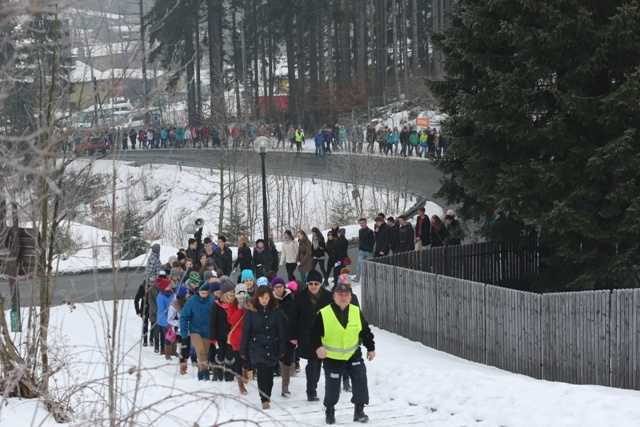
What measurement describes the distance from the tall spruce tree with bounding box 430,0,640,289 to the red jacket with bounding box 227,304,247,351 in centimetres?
617

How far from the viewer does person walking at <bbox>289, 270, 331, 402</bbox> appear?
42.8ft

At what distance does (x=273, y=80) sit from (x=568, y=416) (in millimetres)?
66564

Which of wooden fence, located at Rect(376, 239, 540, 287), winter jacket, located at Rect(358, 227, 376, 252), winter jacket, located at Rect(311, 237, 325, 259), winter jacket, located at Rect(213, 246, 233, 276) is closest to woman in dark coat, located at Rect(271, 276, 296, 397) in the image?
wooden fence, located at Rect(376, 239, 540, 287)

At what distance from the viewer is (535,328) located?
49.3 ft

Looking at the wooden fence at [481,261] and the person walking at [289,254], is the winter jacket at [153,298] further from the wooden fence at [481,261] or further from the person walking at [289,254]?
the person walking at [289,254]

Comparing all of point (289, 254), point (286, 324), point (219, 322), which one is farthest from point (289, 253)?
point (286, 324)

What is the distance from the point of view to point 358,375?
1175 centimetres

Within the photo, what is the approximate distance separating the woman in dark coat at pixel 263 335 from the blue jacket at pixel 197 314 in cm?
206

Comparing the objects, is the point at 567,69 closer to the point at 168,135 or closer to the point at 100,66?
the point at 100,66

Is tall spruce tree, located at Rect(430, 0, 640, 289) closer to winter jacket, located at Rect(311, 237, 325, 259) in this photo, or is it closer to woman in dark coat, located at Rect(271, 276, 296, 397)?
winter jacket, located at Rect(311, 237, 325, 259)

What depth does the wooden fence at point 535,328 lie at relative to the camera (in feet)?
47.0

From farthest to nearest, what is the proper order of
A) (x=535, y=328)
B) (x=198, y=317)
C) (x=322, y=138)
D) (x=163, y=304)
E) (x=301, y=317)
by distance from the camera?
(x=322, y=138), (x=163, y=304), (x=535, y=328), (x=198, y=317), (x=301, y=317)

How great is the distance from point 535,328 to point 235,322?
14.7 feet

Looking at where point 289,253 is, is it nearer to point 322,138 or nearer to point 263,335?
point 263,335
